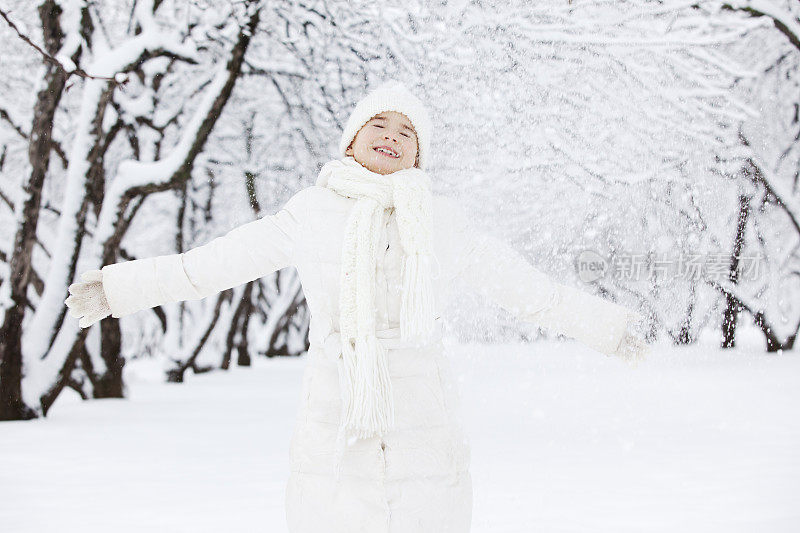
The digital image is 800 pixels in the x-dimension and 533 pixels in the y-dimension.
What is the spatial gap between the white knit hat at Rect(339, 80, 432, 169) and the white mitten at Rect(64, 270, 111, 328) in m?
0.94

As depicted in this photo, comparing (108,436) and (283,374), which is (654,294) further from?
(108,436)

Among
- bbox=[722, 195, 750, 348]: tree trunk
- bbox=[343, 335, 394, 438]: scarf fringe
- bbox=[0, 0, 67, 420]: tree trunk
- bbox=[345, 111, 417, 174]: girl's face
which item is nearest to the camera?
bbox=[343, 335, 394, 438]: scarf fringe

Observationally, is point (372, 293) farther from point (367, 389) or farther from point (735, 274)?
point (735, 274)

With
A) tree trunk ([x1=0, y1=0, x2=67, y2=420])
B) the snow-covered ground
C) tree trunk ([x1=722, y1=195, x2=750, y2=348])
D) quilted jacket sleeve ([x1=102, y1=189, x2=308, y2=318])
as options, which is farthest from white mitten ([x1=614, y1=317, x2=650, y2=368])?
tree trunk ([x1=722, y1=195, x2=750, y2=348])

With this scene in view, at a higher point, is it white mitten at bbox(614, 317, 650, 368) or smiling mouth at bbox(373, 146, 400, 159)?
smiling mouth at bbox(373, 146, 400, 159)

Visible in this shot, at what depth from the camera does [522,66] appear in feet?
22.7

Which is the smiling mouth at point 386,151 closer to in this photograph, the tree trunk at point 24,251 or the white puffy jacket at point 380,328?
the white puffy jacket at point 380,328

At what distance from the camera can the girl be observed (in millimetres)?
2297

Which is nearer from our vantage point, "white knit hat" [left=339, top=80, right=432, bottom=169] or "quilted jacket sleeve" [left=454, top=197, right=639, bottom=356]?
"quilted jacket sleeve" [left=454, top=197, right=639, bottom=356]

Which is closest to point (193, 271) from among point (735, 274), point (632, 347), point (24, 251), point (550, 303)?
point (550, 303)

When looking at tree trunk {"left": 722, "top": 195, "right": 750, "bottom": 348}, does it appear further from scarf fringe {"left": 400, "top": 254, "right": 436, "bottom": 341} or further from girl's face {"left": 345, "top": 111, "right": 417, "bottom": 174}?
scarf fringe {"left": 400, "top": 254, "right": 436, "bottom": 341}

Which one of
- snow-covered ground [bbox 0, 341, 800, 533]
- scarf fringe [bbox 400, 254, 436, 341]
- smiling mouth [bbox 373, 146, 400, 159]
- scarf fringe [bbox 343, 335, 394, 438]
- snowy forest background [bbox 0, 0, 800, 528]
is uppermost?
snowy forest background [bbox 0, 0, 800, 528]

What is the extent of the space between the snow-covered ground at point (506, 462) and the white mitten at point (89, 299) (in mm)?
1641

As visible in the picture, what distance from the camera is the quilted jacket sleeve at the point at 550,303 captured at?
2.53 metres
